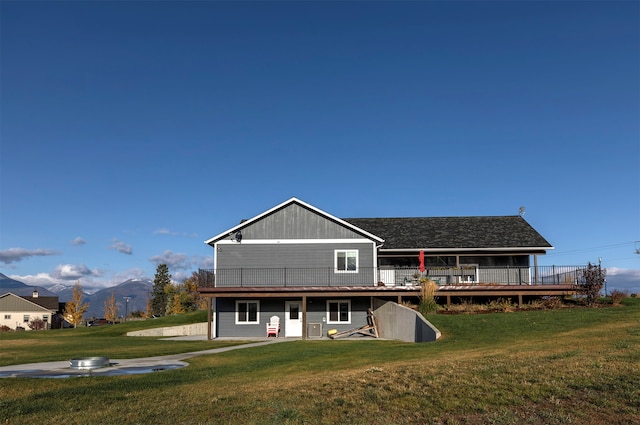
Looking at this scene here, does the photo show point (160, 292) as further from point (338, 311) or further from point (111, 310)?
point (338, 311)

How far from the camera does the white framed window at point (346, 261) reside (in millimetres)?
31234

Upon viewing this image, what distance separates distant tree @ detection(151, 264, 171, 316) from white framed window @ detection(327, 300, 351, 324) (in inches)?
2340

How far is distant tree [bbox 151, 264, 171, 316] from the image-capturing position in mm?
87188

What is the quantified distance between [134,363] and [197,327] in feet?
78.4

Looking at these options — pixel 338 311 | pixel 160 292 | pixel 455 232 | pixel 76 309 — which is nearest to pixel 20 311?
pixel 76 309

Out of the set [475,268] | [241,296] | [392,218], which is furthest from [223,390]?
[392,218]

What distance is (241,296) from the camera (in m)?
30.1

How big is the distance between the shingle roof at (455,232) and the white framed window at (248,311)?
28.2ft

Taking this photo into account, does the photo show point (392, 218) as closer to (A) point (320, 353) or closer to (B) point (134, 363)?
(A) point (320, 353)

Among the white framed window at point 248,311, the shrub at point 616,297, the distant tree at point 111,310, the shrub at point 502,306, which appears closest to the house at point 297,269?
the white framed window at point 248,311

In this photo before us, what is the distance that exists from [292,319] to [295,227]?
530 centimetres

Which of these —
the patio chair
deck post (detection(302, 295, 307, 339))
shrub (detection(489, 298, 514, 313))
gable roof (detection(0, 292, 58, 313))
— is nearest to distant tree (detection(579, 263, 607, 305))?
shrub (detection(489, 298, 514, 313))

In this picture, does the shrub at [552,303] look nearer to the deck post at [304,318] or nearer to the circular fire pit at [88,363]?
the deck post at [304,318]

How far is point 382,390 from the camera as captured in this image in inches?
363
